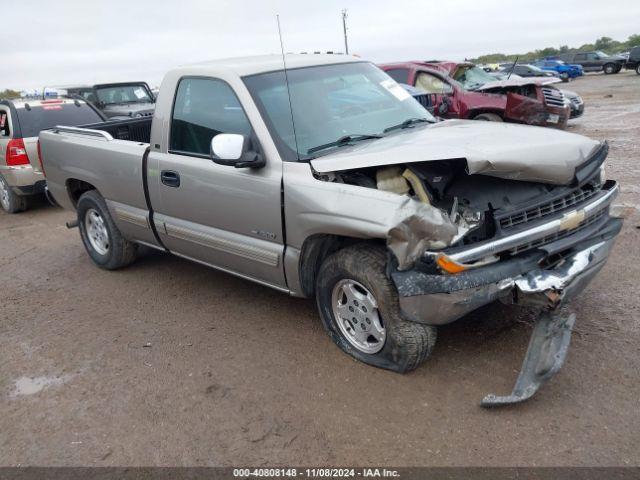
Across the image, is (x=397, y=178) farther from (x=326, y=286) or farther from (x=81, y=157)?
(x=81, y=157)

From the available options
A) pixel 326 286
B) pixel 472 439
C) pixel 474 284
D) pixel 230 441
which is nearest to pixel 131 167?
pixel 326 286

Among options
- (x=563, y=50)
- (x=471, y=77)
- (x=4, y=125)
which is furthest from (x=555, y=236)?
(x=563, y=50)

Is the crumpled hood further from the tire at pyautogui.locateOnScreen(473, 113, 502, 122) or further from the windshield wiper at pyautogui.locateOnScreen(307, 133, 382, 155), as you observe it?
the tire at pyautogui.locateOnScreen(473, 113, 502, 122)

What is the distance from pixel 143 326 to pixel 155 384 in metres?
0.96

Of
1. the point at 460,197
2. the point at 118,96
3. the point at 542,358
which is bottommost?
the point at 542,358

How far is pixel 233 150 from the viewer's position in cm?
365

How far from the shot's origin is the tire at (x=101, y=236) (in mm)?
5527

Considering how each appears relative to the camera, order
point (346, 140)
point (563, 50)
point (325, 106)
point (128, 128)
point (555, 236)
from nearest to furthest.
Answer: point (555, 236) < point (346, 140) < point (325, 106) < point (128, 128) < point (563, 50)

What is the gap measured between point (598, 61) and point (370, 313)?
135ft

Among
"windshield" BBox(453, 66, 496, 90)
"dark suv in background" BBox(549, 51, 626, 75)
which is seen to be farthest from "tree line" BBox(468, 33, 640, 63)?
"windshield" BBox(453, 66, 496, 90)

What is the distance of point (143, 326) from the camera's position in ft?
14.9

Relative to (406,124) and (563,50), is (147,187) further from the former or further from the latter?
(563,50)

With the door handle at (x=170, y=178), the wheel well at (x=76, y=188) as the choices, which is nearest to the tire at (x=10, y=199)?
the wheel well at (x=76, y=188)

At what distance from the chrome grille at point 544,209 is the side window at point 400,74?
8364 millimetres
